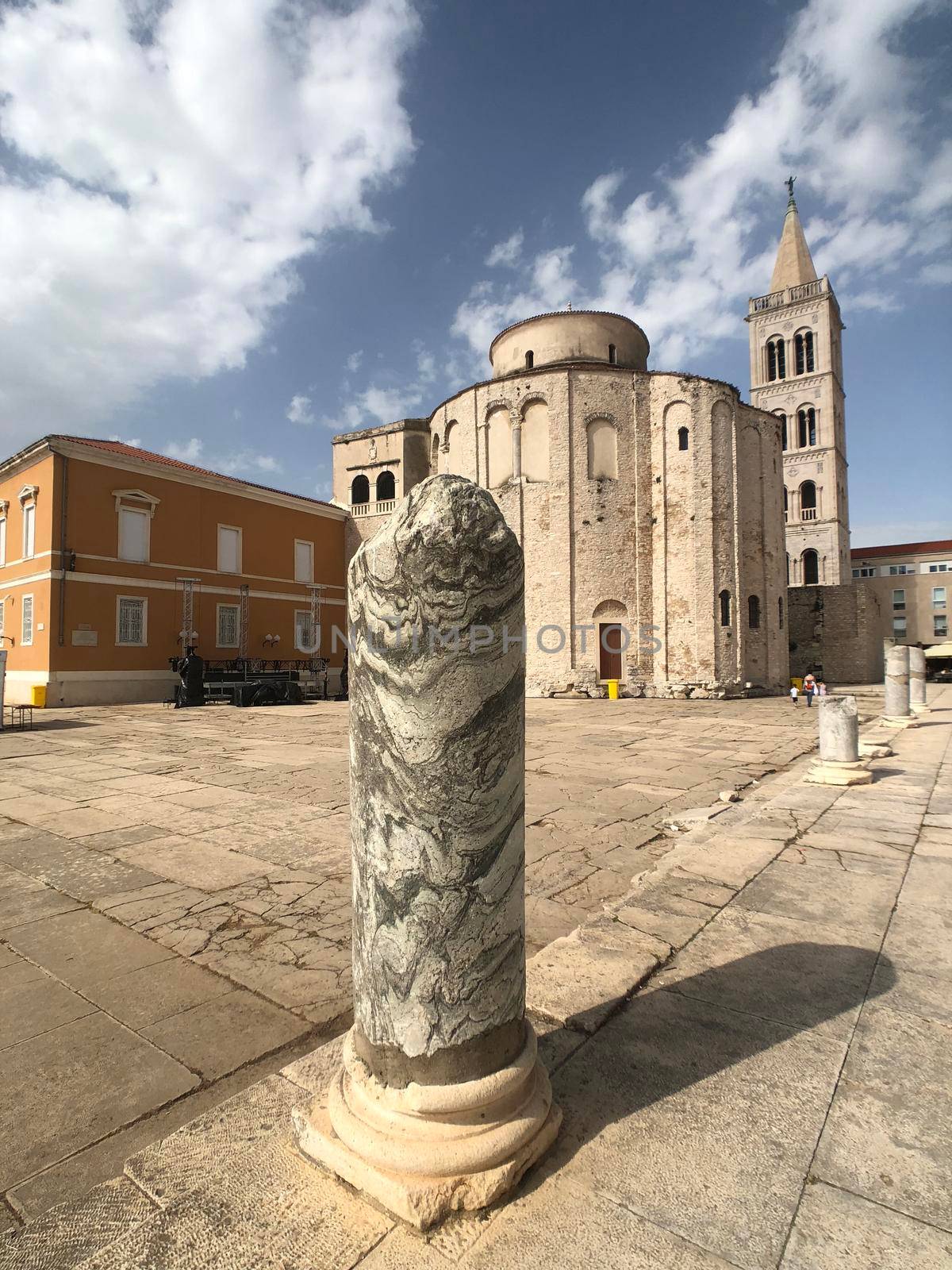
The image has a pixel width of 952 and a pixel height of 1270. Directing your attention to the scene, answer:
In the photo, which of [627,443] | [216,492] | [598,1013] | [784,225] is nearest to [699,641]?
[627,443]

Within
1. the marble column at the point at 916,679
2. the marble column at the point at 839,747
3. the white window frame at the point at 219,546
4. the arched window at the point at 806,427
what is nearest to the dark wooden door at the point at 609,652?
the marble column at the point at 916,679

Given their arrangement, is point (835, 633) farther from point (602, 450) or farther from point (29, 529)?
point (29, 529)

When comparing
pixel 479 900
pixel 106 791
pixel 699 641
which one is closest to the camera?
pixel 479 900

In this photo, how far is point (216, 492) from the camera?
68.9ft

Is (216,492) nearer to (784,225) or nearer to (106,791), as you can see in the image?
(106,791)

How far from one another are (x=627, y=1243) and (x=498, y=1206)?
0.29m

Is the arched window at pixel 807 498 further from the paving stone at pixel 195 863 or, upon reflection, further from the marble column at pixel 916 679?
the paving stone at pixel 195 863

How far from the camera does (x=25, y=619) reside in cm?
1777

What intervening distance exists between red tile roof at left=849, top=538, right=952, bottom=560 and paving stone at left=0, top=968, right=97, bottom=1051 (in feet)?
174

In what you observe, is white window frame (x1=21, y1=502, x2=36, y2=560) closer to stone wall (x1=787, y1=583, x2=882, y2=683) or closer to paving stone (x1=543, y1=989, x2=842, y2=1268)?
paving stone (x1=543, y1=989, x2=842, y2=1268)

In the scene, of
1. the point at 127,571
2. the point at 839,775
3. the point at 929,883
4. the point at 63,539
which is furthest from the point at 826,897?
the point at 127,571

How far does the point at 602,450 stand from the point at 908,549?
116 ft

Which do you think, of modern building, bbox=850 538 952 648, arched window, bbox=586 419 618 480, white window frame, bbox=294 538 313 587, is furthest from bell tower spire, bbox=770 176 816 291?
white window frame, bbox=294 538 313 587

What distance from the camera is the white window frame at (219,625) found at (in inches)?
823
